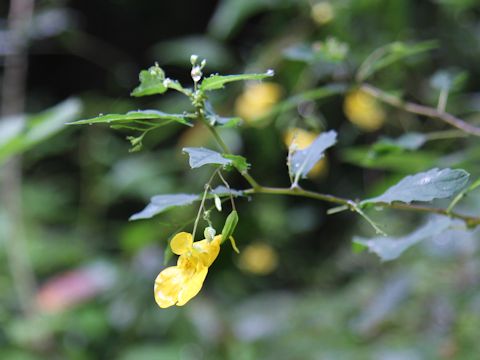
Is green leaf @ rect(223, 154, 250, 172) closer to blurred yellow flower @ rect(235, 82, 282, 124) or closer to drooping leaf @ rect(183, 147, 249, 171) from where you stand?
drooping leaf @ rect(183, 147, 249, 171)

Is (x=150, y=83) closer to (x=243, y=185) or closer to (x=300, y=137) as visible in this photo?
(x=300, y=137)

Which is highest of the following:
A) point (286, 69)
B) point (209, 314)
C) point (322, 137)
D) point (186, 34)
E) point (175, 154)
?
point (322, 137)

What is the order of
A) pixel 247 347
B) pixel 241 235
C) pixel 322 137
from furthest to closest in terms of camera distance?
pixel 241 235 → pixel 247 347 → pixel 322 137

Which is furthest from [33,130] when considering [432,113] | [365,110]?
[365,110]

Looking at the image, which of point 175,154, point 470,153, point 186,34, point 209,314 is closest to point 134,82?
point 186,34

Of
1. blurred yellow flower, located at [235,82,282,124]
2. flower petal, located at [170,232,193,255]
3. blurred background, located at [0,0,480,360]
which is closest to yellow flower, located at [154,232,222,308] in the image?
flower petal, located at [170,232,193,255]

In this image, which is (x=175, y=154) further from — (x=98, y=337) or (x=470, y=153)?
(x=470, y=153)
